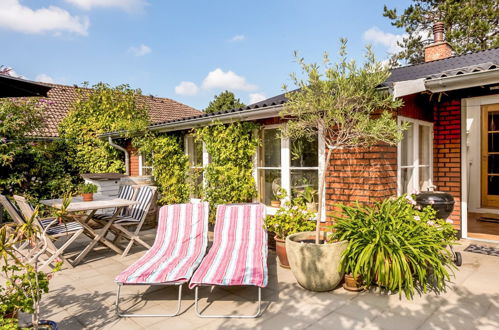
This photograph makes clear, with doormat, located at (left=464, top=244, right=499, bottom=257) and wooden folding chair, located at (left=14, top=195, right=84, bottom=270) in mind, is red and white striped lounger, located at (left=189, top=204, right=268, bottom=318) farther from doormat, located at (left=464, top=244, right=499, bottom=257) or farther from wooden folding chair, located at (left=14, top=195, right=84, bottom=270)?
doormat, located at (left=464, top=244, right=499, bottom=257)

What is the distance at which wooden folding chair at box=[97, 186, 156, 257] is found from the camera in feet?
17.5

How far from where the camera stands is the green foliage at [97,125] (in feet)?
32.8

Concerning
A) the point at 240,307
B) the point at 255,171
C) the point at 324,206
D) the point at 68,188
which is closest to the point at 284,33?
the point at 255,171

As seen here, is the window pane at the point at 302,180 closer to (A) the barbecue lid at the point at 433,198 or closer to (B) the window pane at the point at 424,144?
(A) the barbecue lid at the point at 433,198

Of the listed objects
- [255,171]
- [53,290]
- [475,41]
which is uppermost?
[475,41]

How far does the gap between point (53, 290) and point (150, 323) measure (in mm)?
1700

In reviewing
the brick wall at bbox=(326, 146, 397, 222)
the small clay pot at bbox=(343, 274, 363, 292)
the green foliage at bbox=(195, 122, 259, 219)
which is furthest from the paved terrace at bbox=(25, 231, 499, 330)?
the green foliage at bbox=(195, 122, 259, 219)

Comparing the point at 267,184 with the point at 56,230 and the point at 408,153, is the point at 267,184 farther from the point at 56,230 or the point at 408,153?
the point at 56,230

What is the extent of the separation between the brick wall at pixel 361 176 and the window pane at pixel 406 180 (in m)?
0.47

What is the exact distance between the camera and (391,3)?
16234 millimetres

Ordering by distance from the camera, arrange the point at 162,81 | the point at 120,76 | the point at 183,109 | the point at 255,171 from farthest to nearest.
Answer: the point at 183,109
the point at 162,81
the point at 120,76
the point at 255,171

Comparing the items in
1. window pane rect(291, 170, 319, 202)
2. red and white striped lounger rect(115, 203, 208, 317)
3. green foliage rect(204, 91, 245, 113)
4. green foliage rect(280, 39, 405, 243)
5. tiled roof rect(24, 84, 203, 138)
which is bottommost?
red and white striped lounger rect(115, 203, 208, 317)

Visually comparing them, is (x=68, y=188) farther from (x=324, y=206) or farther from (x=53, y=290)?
(x=324, y=206)

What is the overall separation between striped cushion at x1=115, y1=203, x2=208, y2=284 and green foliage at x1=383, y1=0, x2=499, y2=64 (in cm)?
1560
